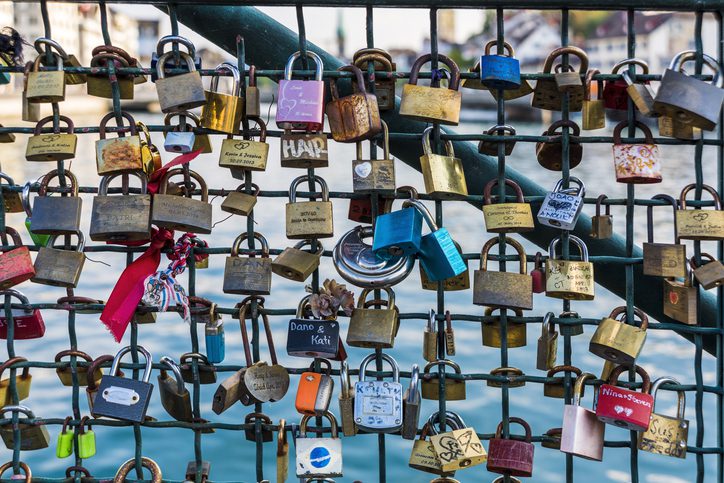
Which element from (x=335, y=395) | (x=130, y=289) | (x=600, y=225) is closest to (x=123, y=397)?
(x=130, y=289)

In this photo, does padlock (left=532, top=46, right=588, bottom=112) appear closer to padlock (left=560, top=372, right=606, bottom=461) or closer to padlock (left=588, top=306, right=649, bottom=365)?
padlock (left=588, top=306, right=649, bottom=365)

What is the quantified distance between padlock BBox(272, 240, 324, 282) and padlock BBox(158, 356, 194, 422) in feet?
1.07

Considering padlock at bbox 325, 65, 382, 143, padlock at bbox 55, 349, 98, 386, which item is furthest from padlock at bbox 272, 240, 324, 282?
padlock at bbox 55, 349, 98, 386

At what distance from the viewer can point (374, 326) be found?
1.76 metres

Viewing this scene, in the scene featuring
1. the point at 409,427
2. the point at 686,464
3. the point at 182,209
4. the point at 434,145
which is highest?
the point at 434,145

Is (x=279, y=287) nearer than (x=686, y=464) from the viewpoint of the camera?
No

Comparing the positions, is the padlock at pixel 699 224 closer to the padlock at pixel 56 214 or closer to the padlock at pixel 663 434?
the padlock at pixel 663 434

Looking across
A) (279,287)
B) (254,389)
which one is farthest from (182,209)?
(279,287)

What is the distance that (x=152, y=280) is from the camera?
1.77 metres

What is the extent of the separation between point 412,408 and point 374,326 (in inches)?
7.5

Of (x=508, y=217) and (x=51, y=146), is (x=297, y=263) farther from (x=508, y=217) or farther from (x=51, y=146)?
(x=51, y=146)

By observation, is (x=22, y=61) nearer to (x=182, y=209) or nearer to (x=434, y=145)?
(x=182, y=209)

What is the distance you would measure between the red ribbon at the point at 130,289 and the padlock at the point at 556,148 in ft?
2.78

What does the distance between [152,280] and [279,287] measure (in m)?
7.14
